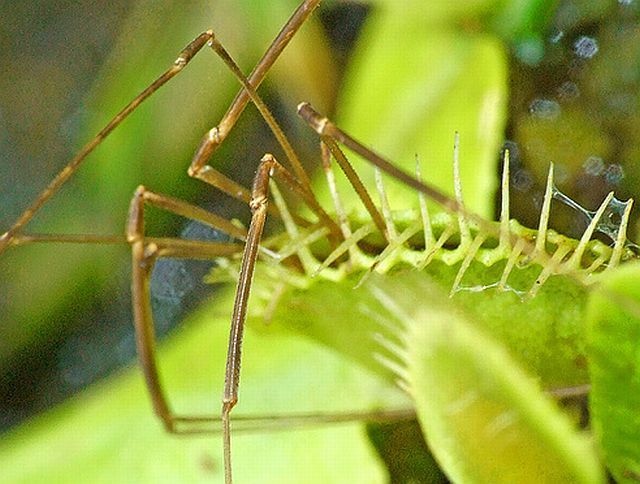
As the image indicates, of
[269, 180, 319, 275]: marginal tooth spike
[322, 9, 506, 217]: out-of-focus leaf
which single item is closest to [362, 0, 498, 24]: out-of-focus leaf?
[322, 9, 506, 217]: out-of-focus leaf

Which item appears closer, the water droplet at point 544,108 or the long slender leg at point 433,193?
the long slender leg at point 433,193

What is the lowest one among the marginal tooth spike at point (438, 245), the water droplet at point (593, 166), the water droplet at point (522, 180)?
the water droplet at point (593, 166)

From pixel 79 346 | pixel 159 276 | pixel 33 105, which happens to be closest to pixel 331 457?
pixel 159 276

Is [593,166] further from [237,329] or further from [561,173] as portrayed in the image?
[237,329]

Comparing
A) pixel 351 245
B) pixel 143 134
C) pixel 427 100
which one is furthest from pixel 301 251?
pixel 143 134

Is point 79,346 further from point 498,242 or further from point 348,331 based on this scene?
point 498,242

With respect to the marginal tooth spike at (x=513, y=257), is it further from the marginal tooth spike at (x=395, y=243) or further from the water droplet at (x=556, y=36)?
the water droplet at (x=556, y=36)

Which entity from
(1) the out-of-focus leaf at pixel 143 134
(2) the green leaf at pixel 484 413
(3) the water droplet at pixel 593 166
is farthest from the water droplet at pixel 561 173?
(1) the out-of-focus leaf at pixel 143 134

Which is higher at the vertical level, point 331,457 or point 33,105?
point 33,105
